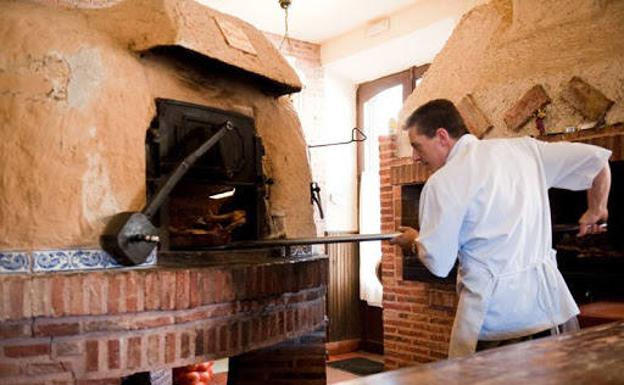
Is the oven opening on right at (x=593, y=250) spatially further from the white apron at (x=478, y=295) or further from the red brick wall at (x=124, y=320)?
the red brick wall at (x=124, y=320)

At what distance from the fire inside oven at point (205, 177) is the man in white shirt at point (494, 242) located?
1218mm

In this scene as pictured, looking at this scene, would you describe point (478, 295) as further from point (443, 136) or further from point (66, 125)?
point (66, 125)

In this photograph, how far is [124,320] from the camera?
221 cm

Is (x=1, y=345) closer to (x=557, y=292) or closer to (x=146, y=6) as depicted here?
(x=146, y=6)

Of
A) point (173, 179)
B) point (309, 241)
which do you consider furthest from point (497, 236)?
point (173, 179)

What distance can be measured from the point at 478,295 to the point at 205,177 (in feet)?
4.85

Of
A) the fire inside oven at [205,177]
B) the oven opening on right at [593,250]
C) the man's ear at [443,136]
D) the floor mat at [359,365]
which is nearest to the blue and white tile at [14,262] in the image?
the fire inside oven at [205,177]

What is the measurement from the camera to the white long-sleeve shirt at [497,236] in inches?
81.0

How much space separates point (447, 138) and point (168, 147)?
1315 mm

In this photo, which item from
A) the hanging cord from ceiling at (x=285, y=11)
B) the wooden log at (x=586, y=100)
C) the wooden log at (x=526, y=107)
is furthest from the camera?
the hanging cord from ceiling at (x=285, y=11)

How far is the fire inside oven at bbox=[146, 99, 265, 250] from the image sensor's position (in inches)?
105

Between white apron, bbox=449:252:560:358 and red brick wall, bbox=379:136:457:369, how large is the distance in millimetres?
2436

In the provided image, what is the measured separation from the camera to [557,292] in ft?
7.00

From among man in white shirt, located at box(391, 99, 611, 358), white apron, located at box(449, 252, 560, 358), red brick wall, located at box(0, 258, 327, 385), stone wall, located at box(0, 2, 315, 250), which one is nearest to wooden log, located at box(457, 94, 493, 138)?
man in white shirt, located at box(391, 99, 611, 358)
